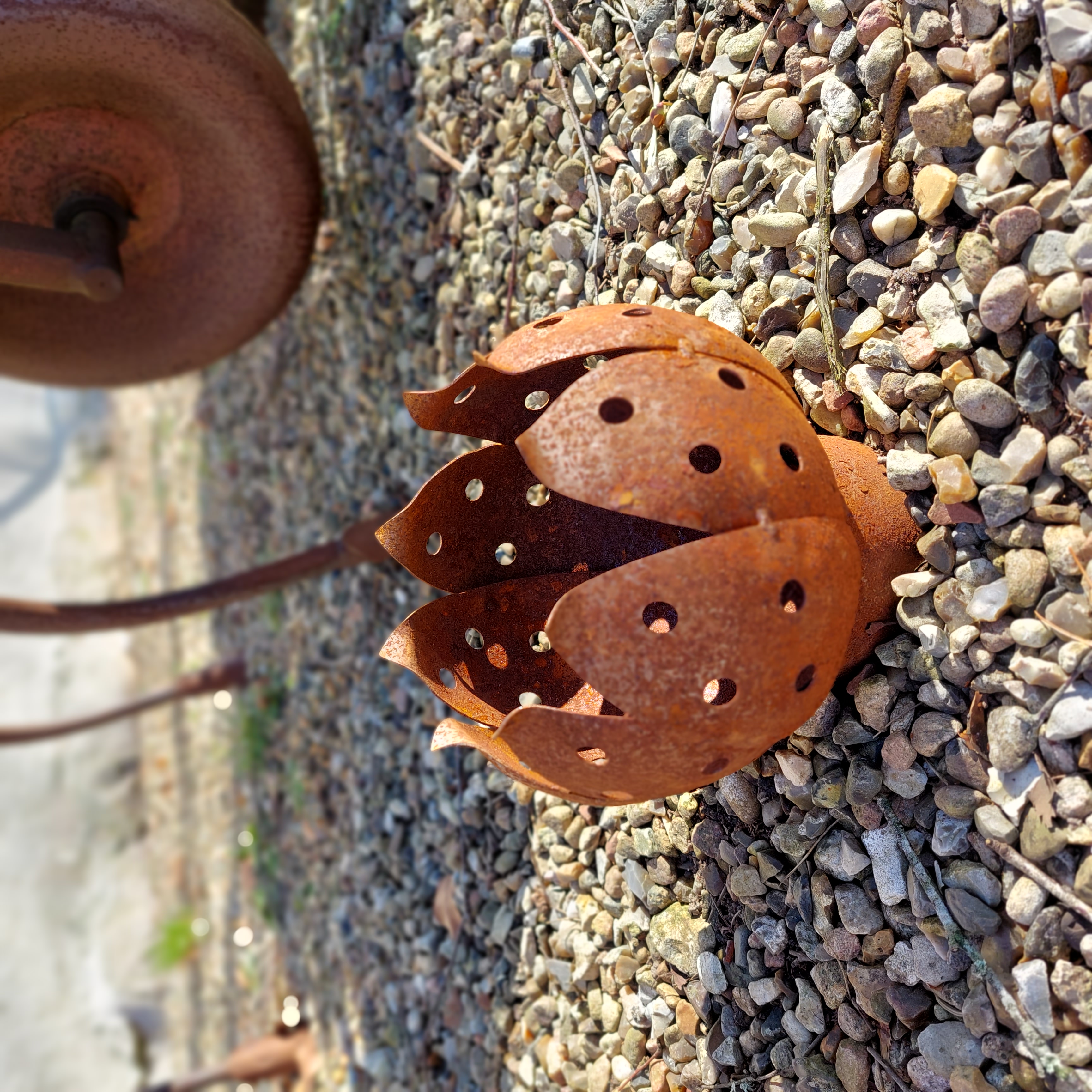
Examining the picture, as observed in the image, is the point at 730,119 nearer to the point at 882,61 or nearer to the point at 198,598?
the point at 882,61

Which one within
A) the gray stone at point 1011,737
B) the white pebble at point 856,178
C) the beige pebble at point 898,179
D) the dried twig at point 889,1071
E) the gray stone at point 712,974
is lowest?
the dried twig at point 889,1071

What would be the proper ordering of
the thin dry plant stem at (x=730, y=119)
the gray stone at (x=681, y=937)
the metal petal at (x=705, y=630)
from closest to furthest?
the metal petal at (x=705, y=630), the thin dry plant stem at (x=730, y=119), the gray stone at (x=681, y=937)

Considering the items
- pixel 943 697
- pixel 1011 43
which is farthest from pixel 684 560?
pixel 1011 43

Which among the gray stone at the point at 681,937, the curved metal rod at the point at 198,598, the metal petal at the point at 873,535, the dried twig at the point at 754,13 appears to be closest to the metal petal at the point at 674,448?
the metal petal at the point at 873,535

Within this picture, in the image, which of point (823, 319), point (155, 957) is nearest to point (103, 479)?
point (155, 957)

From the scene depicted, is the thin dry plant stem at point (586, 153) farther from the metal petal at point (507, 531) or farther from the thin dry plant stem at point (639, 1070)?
the thin dry plant stem at point (639, 1070)

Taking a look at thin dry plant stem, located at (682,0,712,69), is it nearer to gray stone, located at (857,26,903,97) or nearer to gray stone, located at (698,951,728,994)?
gray stone, located at (857,26,903,97)

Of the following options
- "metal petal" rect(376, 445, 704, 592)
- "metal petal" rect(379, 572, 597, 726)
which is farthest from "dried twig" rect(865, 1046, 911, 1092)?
"metal petal" rect(376, 445, 704, 592)

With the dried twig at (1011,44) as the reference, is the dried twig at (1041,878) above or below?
below
